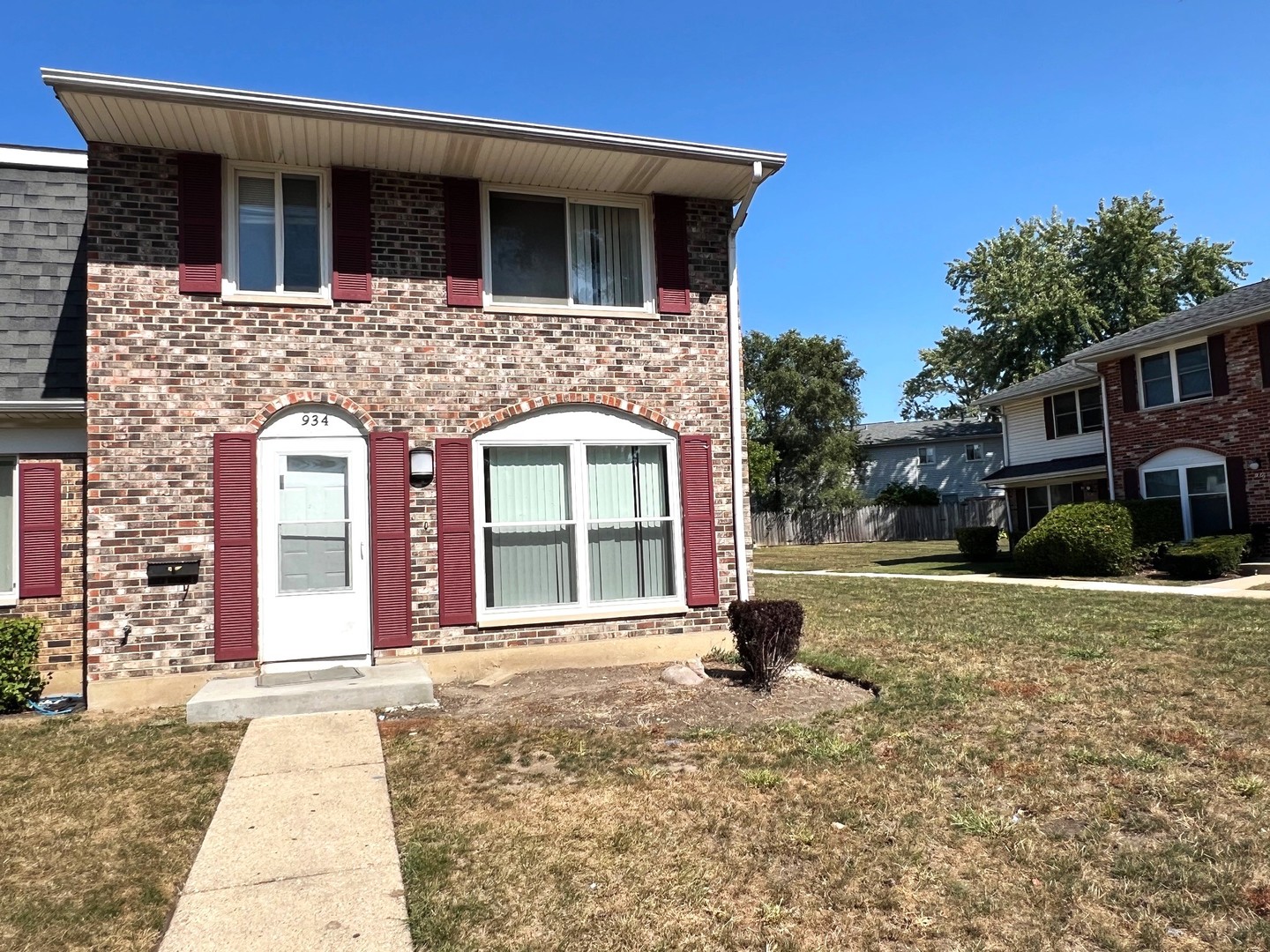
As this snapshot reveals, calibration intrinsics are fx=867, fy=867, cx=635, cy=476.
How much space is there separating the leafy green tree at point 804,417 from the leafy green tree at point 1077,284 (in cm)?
607

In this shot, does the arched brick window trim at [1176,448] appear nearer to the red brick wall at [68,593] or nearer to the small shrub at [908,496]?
the small shrub at [908,496]

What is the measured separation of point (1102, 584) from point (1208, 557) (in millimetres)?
1932

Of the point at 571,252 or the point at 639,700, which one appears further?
the point at 571,252

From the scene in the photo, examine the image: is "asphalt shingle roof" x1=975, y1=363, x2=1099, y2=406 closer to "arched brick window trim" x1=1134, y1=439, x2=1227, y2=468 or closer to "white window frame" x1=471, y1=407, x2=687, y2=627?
"arched brick window trim" x1=1134, y1=439, x2=1227, y2=468

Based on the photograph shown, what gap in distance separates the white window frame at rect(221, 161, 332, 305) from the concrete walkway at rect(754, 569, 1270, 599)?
13054mm

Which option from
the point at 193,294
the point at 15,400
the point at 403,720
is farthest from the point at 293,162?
the point at 403,720

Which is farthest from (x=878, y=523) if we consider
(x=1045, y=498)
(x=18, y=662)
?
(x=18, y=662)

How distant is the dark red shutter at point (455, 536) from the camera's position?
8.13 meters

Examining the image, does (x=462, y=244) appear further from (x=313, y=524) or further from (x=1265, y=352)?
(x=1265, y=352)

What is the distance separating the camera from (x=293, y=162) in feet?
26.4

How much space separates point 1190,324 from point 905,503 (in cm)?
2121

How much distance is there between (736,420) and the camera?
916 centimetres

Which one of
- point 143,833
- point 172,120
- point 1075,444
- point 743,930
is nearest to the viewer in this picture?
point 743,930

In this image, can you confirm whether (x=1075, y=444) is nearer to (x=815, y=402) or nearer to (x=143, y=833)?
(x=815, y=402)
